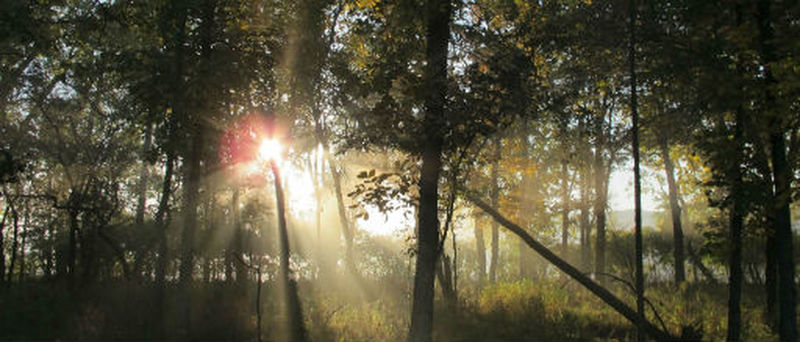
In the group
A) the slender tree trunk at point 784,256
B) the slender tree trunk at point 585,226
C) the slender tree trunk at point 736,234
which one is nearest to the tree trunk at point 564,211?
the slender tree trunk at point 585,226

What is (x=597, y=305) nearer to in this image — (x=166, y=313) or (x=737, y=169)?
(x=737, y=169)

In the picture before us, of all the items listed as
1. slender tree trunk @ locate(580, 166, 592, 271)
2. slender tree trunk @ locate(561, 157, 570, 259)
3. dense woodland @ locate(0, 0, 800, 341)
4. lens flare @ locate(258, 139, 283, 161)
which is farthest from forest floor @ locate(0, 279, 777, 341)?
slender tree trunk @ locate(580, 166, 592, 271)

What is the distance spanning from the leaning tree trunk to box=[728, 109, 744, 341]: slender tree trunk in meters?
4.70

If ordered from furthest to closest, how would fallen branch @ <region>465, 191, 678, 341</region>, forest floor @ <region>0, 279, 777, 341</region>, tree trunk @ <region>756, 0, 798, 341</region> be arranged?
forest floor @ <region>0, 279, 777, 341</region>, fallen branch @ <region>465, 191, 678, 341</region>, tree trunk @ <region>756, 0, 798, 341</region>

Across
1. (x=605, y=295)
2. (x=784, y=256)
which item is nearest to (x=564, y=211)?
(x=605, y=295)

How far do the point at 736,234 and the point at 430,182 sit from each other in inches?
209

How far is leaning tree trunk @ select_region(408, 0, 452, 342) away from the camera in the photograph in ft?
30.1

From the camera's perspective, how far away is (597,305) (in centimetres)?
1512

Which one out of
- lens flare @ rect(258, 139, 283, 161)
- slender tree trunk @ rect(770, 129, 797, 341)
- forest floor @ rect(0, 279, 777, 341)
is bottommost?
forest floor @ rect(0, 279, 777, 341)

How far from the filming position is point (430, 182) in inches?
383

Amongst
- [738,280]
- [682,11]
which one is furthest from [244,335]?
[682,11]

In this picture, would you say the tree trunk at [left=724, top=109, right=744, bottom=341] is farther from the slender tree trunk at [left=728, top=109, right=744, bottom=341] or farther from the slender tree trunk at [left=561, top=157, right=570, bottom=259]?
the slender tree trunk at [left=561, top=157, right=570, bottom=259]

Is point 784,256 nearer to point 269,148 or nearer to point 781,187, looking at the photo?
point 781,187

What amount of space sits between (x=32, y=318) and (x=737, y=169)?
16.2 meters
